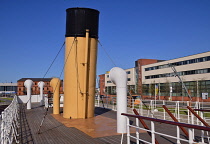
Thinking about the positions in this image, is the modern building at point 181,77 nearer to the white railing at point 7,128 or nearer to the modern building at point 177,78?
the modern building at point 177,78

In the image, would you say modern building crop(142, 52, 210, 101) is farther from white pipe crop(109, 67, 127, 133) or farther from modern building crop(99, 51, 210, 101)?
white pipe crop(109, 67, 127, 133)

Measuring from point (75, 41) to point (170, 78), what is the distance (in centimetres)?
4780

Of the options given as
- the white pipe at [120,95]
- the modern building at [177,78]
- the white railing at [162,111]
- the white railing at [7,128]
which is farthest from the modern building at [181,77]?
the white railing at [7,128]

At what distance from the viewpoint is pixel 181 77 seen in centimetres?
5294

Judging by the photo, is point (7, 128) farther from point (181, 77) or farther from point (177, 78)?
point (177, 78)

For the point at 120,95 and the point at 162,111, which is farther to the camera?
the point at 162,111

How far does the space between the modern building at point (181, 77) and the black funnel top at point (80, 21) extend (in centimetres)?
2822

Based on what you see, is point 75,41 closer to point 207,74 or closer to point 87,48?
point 87,48

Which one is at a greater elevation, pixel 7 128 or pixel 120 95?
pixel 120 95

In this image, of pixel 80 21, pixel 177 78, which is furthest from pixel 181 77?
pixel 80 21

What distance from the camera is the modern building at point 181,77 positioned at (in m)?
46.6

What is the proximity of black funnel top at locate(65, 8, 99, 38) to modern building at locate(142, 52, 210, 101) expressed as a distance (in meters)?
28.2

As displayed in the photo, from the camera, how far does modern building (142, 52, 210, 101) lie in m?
46.6

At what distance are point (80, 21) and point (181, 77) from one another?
145 ft
